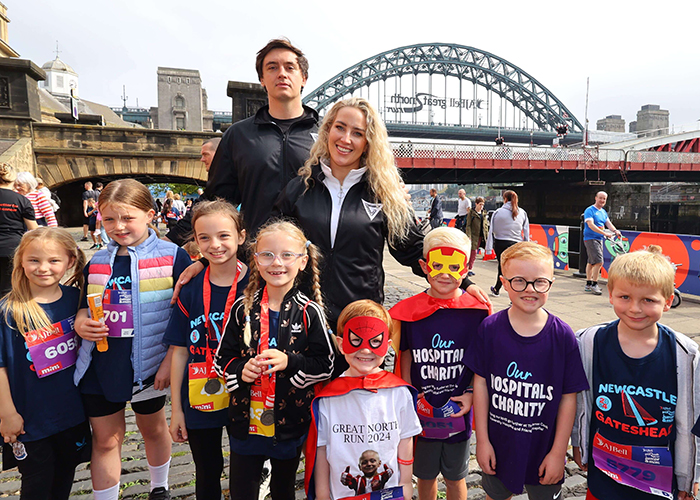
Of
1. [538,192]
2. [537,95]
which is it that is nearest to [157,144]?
[538,192]

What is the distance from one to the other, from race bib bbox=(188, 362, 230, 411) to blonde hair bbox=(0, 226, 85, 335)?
2.68 feet

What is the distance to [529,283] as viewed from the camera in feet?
6.29

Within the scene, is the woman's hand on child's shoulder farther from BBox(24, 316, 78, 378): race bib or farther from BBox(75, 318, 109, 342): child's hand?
BBox(24, 316, 78, 378): race bib

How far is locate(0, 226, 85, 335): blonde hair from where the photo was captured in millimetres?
2072

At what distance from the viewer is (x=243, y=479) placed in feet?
6.39

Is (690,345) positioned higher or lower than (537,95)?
lower

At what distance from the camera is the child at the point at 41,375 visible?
205 cm

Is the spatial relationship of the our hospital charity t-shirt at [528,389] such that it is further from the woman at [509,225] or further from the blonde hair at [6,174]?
the woman at [509,225]

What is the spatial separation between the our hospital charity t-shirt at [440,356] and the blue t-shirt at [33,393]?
1.80m

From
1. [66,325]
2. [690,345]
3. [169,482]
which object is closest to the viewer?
[690,345]

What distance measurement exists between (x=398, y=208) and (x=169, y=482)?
226 cm

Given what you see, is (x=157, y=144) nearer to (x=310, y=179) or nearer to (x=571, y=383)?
(x=310, y=179)

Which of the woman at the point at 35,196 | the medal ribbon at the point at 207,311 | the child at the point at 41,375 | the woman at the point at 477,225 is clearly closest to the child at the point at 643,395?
the medal ribbon at the point at 207,311

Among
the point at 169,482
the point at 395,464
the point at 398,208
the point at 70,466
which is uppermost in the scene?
the point at 398,208
